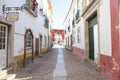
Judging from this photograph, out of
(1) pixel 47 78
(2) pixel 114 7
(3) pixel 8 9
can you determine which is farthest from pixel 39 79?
(2) pixel 114 7

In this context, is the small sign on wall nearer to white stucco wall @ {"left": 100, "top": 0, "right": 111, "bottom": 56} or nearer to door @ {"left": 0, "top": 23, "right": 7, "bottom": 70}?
door @ {"left": 0, "top": 23, "right": 7, "bottom": 70}

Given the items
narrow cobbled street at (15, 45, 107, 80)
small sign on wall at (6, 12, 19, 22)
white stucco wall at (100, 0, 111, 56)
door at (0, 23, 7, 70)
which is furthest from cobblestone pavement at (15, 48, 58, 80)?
white stucco wall at (100, 0, 111, 56)

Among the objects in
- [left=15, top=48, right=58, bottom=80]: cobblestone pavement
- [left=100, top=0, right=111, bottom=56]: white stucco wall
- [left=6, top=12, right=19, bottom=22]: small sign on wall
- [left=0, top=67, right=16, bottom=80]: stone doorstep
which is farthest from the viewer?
[left=15, top=48, right=58, bottom=80]: cobblestone pavement

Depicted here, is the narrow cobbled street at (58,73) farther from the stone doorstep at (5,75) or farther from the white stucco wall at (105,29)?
the white stucco wall at (105,29)

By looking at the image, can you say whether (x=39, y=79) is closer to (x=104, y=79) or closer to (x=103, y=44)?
(x=104, y=79)

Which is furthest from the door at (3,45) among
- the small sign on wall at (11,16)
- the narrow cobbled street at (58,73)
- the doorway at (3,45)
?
the narrow cobbled street at (58,73)

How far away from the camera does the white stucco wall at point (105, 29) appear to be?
629 cm

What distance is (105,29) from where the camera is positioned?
6711 millimetres

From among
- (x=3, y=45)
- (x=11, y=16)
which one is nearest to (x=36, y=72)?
(x=3, y=45)

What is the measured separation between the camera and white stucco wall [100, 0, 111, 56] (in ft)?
20.6

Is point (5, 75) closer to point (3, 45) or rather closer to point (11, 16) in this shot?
point (3, 45)

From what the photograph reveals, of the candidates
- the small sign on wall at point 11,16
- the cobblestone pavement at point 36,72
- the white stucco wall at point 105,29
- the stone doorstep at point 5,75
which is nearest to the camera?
the stone doorstep at point 5,75

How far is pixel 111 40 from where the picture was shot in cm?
600

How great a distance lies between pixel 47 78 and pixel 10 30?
103 inches
